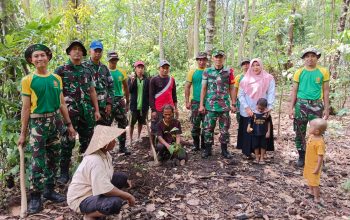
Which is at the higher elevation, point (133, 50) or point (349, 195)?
point (133, 50)

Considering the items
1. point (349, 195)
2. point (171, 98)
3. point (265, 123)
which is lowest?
point (349, 195)

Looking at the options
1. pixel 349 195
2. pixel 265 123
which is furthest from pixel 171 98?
pixel 349 195

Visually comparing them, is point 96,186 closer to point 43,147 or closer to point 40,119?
point 43,147

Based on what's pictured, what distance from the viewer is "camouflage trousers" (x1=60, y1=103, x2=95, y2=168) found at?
4.39 m

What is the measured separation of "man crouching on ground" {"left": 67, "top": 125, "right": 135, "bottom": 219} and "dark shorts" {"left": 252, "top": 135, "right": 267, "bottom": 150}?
2.85 m

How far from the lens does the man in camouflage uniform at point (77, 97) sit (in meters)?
4.34

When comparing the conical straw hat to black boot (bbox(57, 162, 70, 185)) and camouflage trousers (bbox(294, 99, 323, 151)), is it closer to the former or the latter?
black boot (bbox(57, 162, 70, 185))

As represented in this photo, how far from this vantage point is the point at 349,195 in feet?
14.6

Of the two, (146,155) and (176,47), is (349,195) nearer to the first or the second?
(146,155)

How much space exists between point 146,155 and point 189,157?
838mm

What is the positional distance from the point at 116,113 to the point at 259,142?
2.72 meters

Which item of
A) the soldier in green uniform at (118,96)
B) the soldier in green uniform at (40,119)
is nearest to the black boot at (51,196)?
the soldier in green uniform at (40,119)

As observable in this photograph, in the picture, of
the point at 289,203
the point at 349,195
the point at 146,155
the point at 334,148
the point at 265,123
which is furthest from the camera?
the point at 334,148

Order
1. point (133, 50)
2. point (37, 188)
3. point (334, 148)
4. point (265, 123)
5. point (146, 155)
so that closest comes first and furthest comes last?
1. point (37, 188)
2. point (265, 123)
3. point (146, 155)
4. point (334, 148)
5. point (133, 50)
